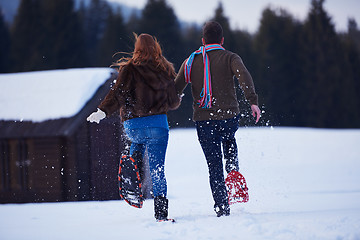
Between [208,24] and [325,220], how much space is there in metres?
2.47

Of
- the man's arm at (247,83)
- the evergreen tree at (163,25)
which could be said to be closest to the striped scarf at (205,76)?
the man's arm at (247,83)

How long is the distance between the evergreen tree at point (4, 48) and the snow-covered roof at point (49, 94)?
22.3 meters

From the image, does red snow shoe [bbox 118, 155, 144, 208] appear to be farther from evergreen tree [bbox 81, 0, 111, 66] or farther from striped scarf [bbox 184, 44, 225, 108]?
evergreen tree [bbox 81, 0, 111, 66]

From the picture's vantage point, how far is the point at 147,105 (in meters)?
4.50

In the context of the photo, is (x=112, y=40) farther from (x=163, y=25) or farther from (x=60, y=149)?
(x=60, y=149)

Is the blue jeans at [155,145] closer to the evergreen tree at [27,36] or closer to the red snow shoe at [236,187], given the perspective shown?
the red snow shoe at [236,187]

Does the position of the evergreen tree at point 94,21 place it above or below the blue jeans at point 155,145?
above

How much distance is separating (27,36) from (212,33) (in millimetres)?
30481

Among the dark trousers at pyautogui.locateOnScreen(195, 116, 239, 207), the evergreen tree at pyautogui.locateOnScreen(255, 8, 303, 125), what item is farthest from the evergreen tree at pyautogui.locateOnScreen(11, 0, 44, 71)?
the dark trousers at pyautogui.locateOnScreen(195, 116, 239, 207)

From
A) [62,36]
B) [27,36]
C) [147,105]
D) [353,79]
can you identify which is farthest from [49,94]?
[353,79]

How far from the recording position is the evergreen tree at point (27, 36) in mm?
30564

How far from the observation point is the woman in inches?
176

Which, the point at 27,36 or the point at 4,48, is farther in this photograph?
the point at 27,36

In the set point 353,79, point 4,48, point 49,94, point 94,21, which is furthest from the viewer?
point 94,21
